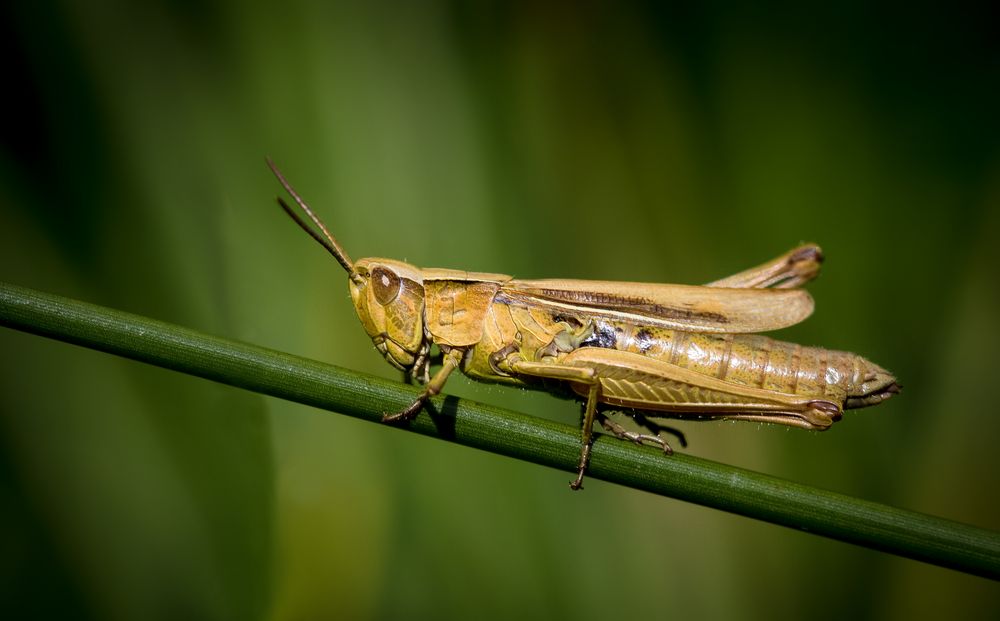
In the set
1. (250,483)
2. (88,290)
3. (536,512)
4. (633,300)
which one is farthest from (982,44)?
(88,290)

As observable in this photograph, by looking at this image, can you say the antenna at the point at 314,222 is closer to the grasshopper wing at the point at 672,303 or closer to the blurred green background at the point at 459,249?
the blurred green background at the point at 459,249

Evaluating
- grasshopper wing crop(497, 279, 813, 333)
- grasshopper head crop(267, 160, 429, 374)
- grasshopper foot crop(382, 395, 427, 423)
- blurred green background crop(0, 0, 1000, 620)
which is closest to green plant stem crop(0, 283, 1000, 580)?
grasshopper foot crop(382, 395, 427, 423)

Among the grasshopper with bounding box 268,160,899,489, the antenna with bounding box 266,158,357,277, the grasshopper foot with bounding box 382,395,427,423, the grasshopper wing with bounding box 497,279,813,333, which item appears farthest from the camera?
the grasshopper wing with bounding box 497,279,813,333

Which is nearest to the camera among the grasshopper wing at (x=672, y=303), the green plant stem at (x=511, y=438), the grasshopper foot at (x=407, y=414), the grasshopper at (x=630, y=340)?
the green plant stem at (x=511, y=438)

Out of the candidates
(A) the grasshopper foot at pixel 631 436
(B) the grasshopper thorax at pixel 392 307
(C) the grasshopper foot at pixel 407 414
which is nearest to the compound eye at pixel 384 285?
(B) the grasshopper thorax at pixel 392 307

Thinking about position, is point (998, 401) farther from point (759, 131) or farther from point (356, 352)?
point (356, 352)

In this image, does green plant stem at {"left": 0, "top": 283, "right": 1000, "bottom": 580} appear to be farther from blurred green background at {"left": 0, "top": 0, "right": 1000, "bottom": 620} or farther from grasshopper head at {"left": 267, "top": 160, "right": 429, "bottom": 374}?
grasshopper head at {"left": 267, "top": 160, "right": 429, "bottom": 374}

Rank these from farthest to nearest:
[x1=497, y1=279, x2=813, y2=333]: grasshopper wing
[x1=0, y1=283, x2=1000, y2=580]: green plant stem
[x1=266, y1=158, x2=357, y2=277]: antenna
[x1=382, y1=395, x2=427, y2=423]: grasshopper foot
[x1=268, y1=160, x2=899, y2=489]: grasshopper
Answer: [x1=497, y1=279, x2=813, y2=333]: grasshopper wing, [x1=268, y1=160, x2=899, y2=489]: grasshopper, [x1=266, y1=158, x2=357, y2=277]: antenna, [x1=382, y1=395, x2=427, y2=423]: grasshopper foot, [x1=0, y1=283, x2=1000, y2=580]: green plant stem
